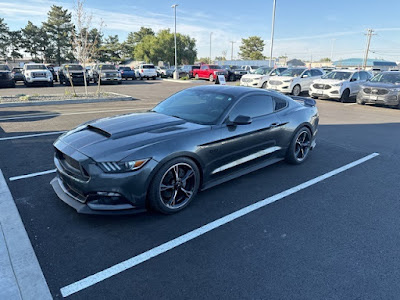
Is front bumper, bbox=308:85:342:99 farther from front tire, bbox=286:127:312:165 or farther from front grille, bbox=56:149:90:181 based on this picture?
front grille, bbox=56:149:90:181

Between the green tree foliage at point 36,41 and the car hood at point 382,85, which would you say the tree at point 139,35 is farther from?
the car hood at point 382,85

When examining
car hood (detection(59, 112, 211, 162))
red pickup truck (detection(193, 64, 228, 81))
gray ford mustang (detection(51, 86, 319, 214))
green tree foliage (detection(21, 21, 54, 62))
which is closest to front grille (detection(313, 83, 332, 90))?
gray ford mustang (detection(51, 86, 319, 214))

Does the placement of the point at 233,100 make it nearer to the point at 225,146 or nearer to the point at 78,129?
the point at 225,146

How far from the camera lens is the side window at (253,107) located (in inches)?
166

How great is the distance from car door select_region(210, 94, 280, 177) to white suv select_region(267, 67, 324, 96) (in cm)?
1255

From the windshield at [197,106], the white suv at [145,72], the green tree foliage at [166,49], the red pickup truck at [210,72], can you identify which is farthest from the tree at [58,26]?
the windshield at [197,106]

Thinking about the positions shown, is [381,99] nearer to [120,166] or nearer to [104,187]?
[120,166]

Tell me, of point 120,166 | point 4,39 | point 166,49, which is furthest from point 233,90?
point 4,39

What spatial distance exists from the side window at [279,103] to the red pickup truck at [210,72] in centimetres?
2609

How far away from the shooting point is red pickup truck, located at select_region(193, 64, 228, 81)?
102 feet

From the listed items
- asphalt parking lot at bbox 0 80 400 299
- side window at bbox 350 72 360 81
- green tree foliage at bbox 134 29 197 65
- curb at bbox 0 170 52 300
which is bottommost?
asphalt parking lot at bbox 0 80 400 299

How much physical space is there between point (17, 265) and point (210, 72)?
31.1m

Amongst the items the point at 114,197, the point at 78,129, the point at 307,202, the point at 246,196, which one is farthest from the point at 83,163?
the point at 307,202

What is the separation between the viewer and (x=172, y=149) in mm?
3361
